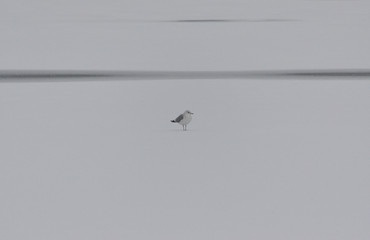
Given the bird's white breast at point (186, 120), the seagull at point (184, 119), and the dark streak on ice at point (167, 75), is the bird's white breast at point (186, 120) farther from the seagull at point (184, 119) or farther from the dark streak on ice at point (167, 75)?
the dark streak on ice at point (167, 75)
